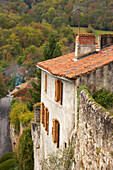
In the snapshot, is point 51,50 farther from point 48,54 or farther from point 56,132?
point 56,132

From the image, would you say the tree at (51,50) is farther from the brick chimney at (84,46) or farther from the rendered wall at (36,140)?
the brick chimney at (84,46)

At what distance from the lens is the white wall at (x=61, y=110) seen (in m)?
10.1

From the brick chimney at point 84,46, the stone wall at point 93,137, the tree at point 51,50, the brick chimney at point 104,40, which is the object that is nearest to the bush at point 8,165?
the tree at point 51,50

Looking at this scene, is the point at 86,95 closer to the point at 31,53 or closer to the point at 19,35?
the point at 31,53

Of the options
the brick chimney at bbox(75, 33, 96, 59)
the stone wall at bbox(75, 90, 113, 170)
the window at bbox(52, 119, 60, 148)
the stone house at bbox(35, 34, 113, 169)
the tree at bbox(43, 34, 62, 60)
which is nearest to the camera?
the stone wall at bbox(75, 90, 113, 170)

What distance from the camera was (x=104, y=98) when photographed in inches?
364

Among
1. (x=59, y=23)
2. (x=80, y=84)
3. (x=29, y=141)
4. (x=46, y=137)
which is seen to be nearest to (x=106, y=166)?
(x=80, y=84)

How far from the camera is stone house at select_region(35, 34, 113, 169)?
9359 millimetres

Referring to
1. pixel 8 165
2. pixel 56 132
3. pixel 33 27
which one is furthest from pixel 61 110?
pixel 33 27

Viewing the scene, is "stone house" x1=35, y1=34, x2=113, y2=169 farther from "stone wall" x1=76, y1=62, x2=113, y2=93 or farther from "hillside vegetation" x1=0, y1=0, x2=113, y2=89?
"hillside vegetation" x1=0, y1=0, x2=113, y2=89

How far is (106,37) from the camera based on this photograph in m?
12.7

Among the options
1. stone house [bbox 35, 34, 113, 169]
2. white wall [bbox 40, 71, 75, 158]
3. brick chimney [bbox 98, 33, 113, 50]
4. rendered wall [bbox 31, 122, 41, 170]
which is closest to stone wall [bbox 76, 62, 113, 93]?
stone house [bbox 35, 34, 113, 169]

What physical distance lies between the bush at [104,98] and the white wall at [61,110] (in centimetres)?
94

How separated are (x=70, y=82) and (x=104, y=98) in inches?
57.7
